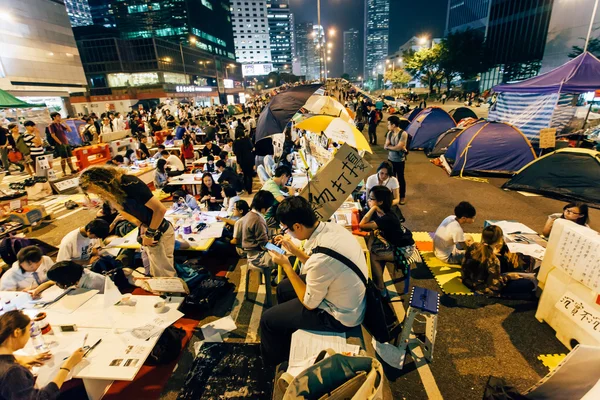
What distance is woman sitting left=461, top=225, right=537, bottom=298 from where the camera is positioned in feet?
14.9

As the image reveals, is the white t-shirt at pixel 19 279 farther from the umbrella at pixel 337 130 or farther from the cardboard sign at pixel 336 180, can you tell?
the umbrella at pixel 337 130

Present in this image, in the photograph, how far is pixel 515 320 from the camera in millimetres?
4309

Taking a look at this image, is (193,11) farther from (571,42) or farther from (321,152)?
(321,152)

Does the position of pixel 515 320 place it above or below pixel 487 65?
below

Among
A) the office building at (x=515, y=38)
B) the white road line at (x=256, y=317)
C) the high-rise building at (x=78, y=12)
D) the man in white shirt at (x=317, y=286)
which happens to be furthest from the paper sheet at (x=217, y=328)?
the high-rise building at (x=78, y=12)

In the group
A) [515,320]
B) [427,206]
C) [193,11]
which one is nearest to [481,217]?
[427,206]

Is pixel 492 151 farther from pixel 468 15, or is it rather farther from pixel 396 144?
pixel 468 15

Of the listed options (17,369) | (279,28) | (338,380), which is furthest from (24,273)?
(279,28)

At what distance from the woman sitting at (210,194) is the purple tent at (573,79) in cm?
1245

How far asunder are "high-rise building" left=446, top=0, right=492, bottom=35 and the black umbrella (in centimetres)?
8054

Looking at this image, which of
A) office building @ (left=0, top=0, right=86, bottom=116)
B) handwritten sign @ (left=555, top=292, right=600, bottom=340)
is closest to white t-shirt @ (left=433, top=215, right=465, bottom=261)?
handwritten sign @ (left=555, top=292, right=600, bottom=340)

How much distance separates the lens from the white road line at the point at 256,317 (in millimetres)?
4211

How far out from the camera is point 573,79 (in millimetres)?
10195

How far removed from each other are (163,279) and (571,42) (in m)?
47.9
